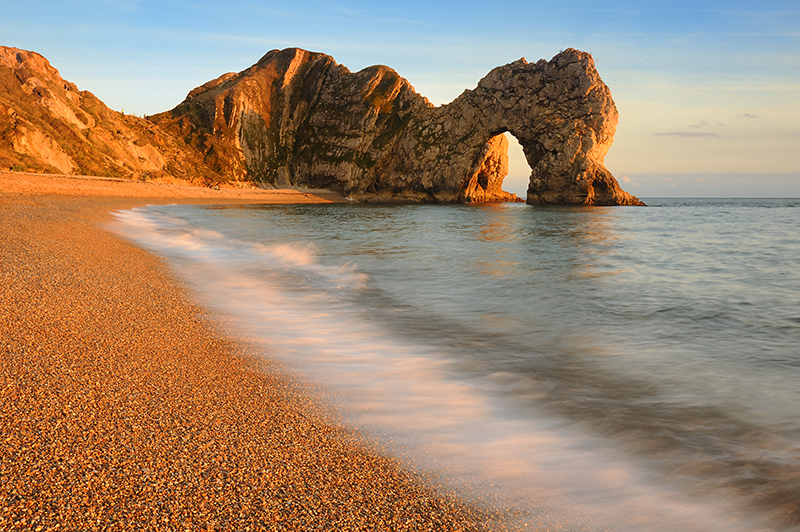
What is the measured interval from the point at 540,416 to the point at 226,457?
300 cm

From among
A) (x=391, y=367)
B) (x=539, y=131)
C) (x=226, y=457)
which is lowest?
(x=391, y=367)

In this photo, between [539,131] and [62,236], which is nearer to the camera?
[62,236]

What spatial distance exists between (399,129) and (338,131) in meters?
13.1

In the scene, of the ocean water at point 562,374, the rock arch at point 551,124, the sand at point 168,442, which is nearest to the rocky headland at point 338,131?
the rock arch at point 551,124

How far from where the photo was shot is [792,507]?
320 cm

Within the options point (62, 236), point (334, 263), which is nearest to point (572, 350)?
point (334, 263)

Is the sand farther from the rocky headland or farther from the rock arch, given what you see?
the rock arch

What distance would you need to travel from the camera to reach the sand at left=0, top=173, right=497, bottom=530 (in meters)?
2.41

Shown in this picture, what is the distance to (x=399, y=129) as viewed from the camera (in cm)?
8662

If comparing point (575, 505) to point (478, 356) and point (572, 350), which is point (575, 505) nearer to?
point (478, 356)

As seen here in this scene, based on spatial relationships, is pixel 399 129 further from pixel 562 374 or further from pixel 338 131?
pixel 562 374

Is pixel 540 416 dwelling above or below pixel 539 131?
below

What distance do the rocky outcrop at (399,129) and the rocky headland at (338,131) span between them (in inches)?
8.3

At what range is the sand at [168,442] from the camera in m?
2.41
